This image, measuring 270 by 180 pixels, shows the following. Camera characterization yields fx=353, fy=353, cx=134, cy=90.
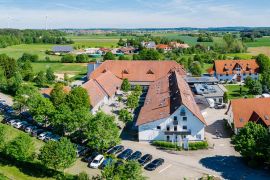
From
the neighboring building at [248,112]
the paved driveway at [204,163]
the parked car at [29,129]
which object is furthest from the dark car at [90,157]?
the neighboring building at [248,112]

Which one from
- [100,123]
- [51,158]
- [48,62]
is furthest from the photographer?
[48,62]

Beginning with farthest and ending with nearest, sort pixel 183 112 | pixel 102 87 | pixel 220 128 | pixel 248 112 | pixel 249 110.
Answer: pixel 102 87
pixel 220 128
pixel 249 110
pixel 248 112
pixel 183 112

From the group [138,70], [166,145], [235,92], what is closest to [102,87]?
[138,70]

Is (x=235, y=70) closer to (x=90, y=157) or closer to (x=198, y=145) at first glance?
(x=198, y=145)

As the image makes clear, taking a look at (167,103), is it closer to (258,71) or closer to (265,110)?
(265,110)

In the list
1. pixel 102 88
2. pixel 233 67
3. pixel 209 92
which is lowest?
pixel 209 92

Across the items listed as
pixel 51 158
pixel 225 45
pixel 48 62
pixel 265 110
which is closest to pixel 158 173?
pixel 51 158

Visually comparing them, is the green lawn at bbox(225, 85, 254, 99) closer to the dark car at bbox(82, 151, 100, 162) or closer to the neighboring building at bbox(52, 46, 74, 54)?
the dark car at bbox(82, 151, 100, 162)
